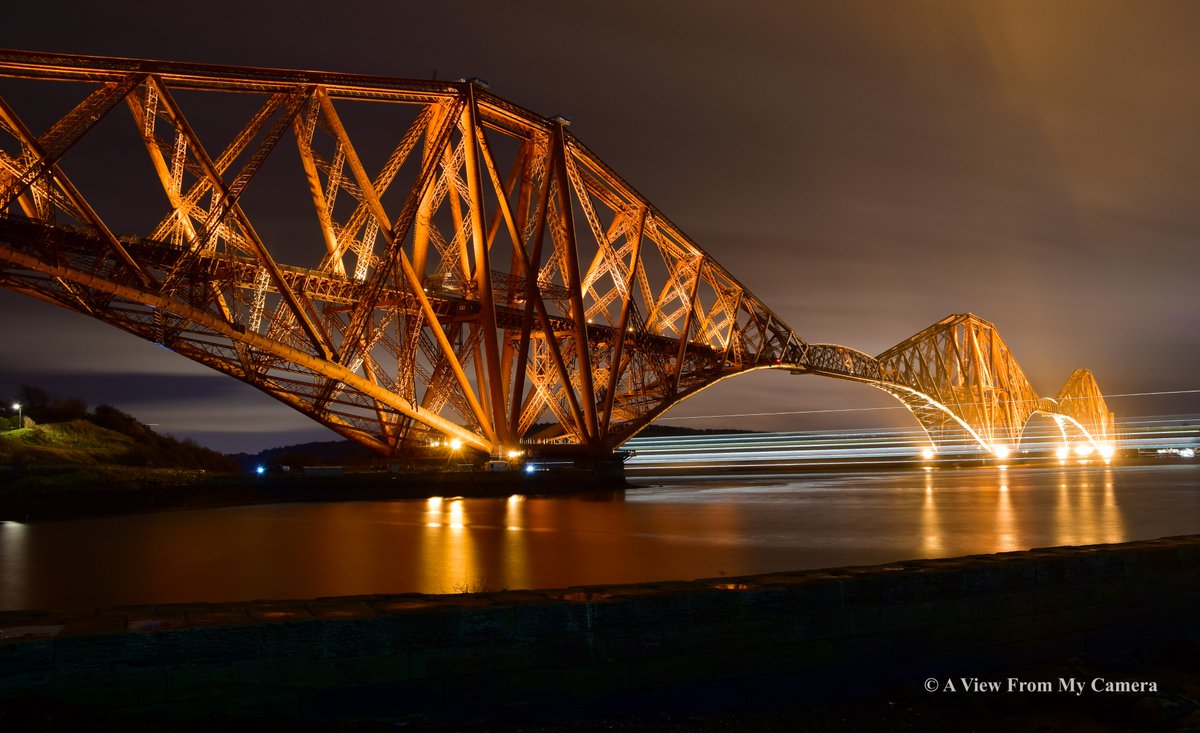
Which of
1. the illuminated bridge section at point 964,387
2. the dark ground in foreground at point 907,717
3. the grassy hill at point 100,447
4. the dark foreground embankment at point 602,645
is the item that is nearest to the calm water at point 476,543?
the dark foreground embankment at point 602,645

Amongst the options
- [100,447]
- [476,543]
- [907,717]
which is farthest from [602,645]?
[100,447]

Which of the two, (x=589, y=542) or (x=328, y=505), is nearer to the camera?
(x=589, y=542)

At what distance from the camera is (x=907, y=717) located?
5824 mm

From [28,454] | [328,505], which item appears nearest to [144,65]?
[328,505]

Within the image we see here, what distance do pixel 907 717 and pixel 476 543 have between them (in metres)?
10.4

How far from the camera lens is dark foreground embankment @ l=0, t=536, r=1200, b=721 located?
464 centimetres

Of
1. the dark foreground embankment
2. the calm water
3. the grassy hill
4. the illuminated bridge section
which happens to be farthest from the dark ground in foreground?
the illuminated bridge section

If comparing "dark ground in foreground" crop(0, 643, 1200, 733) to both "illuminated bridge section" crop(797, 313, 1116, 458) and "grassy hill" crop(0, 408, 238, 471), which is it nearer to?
"grassy hill" crop(0, 408, 238, 471)

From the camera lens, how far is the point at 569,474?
A: 1420 inches

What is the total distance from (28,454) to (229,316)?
11420 mm

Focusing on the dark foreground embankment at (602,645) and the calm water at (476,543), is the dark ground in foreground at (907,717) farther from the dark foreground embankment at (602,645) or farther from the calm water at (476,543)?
the calm water at (476,543)

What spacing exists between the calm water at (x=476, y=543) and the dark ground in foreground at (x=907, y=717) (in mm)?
4685

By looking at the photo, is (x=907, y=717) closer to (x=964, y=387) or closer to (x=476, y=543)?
(x=476, y=543)

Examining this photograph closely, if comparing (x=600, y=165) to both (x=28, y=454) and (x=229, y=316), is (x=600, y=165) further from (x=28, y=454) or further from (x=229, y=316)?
(x=28, y=454)
